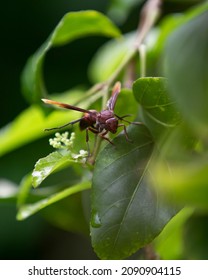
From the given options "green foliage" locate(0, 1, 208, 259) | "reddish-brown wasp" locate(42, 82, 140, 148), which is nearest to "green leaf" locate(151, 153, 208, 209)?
"green foliage" locate(0, 1, 208, 259)

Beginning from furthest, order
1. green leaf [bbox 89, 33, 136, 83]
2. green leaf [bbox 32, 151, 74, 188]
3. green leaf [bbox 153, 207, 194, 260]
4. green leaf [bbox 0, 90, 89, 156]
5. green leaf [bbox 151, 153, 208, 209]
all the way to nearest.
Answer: green leaf [bbox 89, 33, 136, 83] → green leaf [bbox 0, 90, 89, 156] → green leaf [bbox 153, 207, 194, 260] → green leaf [bbox 32, 151, 74, 188] → green leaf [bbox 151, 153, 208, 209]

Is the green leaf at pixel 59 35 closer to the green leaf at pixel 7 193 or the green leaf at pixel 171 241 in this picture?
the green leaf at pixel 7 193

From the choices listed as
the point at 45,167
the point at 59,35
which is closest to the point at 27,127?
the point at 59,35

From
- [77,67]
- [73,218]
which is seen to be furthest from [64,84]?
[73,218]

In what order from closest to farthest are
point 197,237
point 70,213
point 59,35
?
point 197,237
point 59,35
point 70,213

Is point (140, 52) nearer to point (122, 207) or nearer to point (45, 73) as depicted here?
point (122, 207)

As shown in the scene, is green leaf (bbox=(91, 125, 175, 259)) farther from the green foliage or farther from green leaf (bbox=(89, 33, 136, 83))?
green leaf (bbox=(89, 33, 136, 83))
